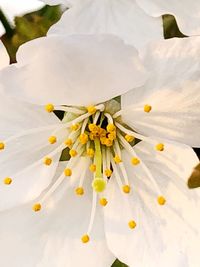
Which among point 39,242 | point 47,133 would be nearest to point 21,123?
point 47,133

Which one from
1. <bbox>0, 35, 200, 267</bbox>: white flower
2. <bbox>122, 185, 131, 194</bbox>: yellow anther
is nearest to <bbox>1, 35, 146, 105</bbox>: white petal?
<bbox>0, 35, 200, 267</bbox>: white flower

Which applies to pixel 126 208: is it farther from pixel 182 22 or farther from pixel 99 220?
pixel 182 22

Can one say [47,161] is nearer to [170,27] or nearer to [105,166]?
[105,166]

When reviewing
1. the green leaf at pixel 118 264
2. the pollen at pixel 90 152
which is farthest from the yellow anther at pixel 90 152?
the green leaf at pixel 118 264

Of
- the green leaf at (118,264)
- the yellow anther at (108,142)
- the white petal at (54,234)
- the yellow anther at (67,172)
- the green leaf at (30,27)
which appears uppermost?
the green leaf at (30,27)

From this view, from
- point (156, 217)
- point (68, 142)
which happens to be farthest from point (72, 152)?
point (156, 217)

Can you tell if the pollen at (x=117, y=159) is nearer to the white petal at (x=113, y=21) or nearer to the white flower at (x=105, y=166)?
the white flower at (x=105, y=166)
